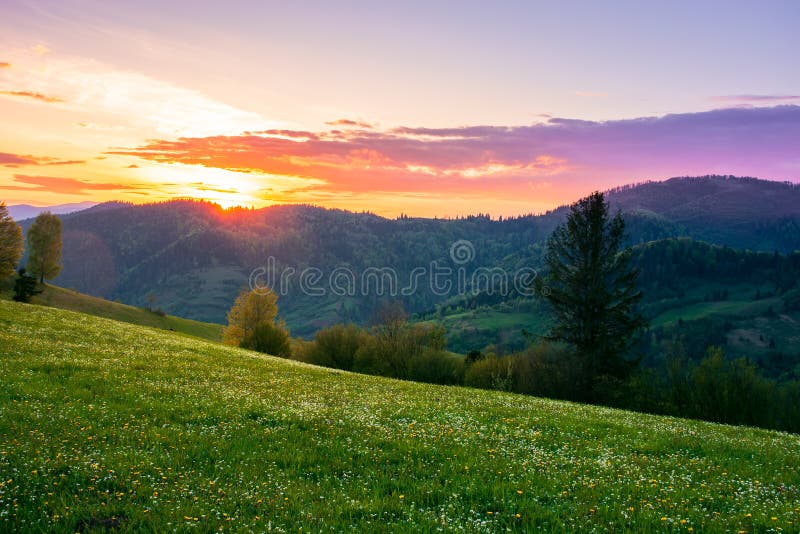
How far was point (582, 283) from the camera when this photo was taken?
48156 millimetres

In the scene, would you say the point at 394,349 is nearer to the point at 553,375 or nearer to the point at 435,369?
the point at 435,369

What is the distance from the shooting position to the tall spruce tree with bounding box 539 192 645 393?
46.8 meters

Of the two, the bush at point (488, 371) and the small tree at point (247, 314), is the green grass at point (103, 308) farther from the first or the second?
the bush at point (488, 371)

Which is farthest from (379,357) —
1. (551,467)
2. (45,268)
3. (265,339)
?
(45,268)

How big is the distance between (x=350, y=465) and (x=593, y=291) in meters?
41.0

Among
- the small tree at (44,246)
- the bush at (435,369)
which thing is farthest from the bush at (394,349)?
the small tree at (44,246)

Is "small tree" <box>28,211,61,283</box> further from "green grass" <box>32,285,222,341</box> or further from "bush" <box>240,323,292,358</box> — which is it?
"bush" <box>240,323,292,358</box>

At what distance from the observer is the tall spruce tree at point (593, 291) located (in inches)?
1843

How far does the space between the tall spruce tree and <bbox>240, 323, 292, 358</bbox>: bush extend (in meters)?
59.2

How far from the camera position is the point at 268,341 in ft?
303

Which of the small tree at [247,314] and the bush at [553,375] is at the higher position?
the bush at [553,375]

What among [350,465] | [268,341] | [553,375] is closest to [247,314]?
[268,341]

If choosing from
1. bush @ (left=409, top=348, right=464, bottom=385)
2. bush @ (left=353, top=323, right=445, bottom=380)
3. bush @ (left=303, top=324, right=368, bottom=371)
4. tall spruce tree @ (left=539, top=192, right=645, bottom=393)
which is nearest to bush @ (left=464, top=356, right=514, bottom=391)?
bush @ (left=409, top=348, right=464, bottom=385)

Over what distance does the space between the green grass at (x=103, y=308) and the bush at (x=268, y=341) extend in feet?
101
